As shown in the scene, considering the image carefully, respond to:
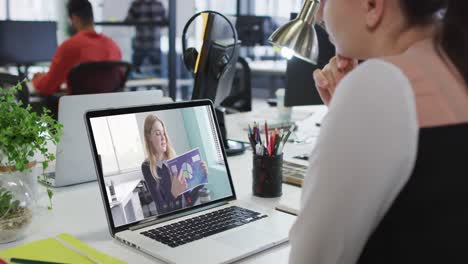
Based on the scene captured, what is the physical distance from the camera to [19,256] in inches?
36.2

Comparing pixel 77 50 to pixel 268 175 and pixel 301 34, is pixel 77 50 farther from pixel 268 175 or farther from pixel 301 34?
pixel 268 175

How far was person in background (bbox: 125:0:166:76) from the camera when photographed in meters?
5.38

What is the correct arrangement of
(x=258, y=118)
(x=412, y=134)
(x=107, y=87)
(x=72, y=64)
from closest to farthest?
1. (x=412, y=134)
2. (x=258, y=118)
3. (x=107, y=87)
4. (x=72, y=64)

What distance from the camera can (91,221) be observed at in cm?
112

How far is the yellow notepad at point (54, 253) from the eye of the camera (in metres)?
0.91

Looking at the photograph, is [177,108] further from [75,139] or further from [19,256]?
[19,256]

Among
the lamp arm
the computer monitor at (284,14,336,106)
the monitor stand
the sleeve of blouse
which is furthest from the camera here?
the computer monitor at (284,14,336,106)

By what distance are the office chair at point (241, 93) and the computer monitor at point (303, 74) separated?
1.05 m

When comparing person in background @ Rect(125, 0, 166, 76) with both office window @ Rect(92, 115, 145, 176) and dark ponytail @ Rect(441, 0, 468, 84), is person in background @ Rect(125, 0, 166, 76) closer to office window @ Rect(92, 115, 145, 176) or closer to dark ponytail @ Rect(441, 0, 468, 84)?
office window @ Rect(92, 115, 145, 176)

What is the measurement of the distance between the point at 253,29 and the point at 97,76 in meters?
2.00

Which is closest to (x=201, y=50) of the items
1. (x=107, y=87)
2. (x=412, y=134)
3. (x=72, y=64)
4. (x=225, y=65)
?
(x=225, y=65)

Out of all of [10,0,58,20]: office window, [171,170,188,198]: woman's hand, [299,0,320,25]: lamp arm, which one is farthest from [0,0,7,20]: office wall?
[171,170,188,198]: woman's hand

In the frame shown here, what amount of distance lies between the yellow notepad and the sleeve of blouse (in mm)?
448

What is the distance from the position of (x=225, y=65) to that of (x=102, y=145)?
27.9 inches
